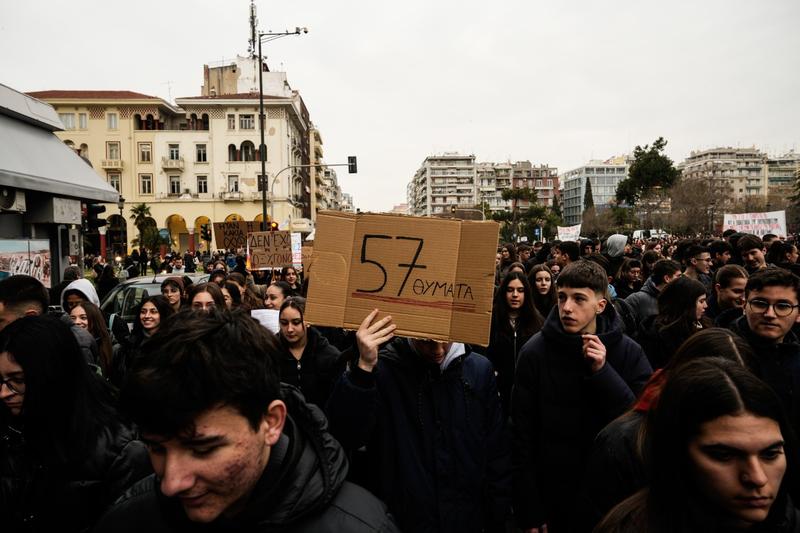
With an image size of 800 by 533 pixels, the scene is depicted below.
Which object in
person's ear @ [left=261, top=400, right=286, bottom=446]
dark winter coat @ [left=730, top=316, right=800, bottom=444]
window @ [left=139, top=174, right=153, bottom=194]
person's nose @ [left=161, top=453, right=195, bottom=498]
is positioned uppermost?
window @ [left=139, top=174, right=153, bottom=194]

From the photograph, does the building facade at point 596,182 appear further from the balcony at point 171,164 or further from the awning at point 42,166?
the awning at point 42,166

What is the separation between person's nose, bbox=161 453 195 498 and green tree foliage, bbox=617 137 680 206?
5412 cm

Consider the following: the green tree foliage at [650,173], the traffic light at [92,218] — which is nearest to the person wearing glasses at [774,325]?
the traffic light at [92,218]

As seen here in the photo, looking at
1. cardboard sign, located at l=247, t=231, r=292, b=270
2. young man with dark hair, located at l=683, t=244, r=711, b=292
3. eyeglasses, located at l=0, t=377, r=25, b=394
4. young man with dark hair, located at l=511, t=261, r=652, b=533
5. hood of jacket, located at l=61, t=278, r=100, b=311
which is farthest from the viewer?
cardboard sign, located at l=247, t=231, r=292, b=270

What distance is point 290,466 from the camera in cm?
144

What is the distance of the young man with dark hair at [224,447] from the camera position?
134 centimetres

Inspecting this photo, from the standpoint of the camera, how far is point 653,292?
19.8 ft

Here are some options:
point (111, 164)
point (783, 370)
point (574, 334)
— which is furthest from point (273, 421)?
point (111, 164)

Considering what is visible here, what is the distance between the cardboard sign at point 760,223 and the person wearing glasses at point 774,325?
1142 centimetres

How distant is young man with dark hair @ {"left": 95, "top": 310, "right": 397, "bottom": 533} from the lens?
1.34 meters

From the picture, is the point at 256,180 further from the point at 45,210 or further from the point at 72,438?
the point at 72,438

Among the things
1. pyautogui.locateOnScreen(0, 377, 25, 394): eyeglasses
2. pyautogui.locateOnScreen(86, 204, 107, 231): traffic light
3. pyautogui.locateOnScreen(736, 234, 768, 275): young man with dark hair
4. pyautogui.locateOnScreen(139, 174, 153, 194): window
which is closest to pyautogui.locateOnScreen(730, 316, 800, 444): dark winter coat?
pyautogui.locateOnScreen(0, 377, 25, 394): eyeglasses

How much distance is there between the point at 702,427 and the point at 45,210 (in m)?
10.2

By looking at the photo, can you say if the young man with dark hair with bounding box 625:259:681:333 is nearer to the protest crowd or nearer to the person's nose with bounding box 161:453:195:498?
the protest crowd
